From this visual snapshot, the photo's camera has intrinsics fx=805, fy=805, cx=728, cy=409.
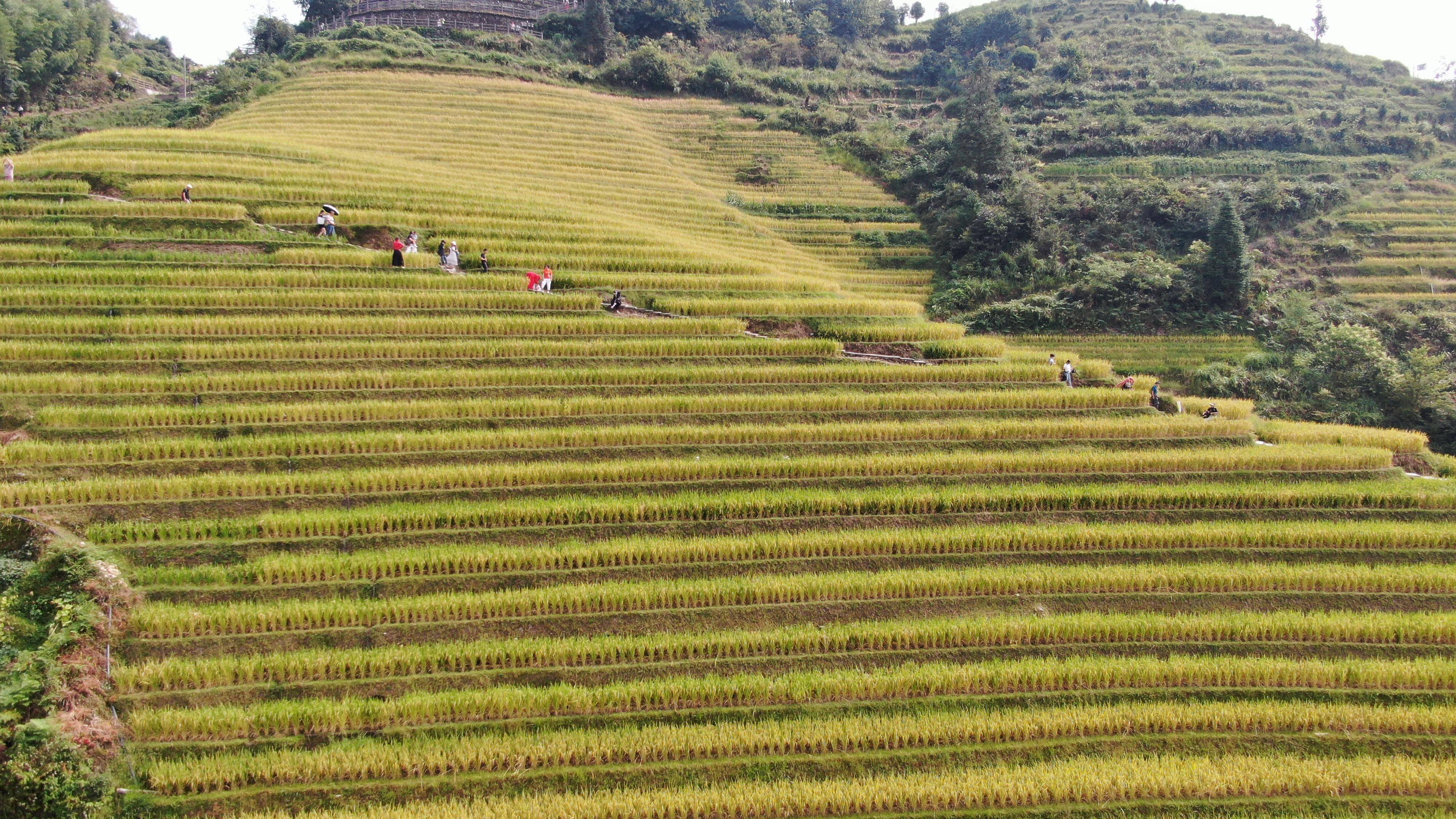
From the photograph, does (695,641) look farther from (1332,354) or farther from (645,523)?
(1332,354)

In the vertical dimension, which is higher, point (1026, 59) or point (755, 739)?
point (1026, 59)

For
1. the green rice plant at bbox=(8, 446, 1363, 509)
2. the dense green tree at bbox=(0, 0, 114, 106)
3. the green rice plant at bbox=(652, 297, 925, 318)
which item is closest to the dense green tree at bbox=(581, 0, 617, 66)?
the dense green tree at bbox=(0, 0, 114, 106)

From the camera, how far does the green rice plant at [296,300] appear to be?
17906mm

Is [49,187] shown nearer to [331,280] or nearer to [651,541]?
[331,280]

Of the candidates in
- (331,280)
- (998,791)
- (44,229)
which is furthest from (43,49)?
(998,791)

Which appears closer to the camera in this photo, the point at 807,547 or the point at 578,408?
the point at 807,547

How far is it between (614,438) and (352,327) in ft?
23.5

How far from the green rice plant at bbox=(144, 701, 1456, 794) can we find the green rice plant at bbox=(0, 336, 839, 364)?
31.5 feet

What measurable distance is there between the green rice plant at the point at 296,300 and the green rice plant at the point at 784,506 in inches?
283

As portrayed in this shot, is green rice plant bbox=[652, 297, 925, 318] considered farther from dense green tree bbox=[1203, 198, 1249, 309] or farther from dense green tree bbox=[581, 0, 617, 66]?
dense green tree bbox=[581, 0, 617, 66]

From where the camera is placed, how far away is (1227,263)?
29.1m

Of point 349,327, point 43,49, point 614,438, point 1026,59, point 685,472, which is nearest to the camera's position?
point 685,472

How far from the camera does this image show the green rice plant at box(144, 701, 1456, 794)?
33.6 ft

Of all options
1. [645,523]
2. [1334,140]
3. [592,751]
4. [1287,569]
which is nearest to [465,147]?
[645,523]
